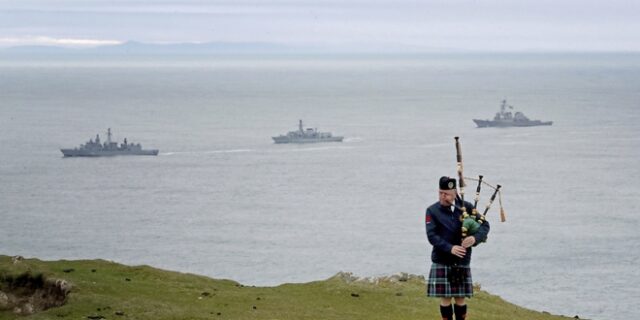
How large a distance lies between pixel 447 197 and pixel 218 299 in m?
9.45

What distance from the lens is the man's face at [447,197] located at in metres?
18.2

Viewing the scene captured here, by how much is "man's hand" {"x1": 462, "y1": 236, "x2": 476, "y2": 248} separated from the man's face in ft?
2.29

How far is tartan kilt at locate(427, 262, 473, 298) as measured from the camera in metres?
19.0

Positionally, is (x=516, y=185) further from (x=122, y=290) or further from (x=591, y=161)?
(x=122, y=290)

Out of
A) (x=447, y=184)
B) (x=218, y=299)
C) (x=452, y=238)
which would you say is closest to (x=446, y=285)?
(x=452, y=238)

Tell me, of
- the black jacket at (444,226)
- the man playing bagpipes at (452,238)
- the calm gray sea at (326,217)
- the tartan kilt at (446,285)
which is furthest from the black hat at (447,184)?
the calm gray sea at (326,217)

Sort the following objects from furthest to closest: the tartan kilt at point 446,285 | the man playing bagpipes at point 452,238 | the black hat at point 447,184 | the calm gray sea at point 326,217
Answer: the calm gray sea at point 326,217 < the tartan kilt at point 446,285 < the man playing bagpipes at point 452,238 < the black hat at point 447,184

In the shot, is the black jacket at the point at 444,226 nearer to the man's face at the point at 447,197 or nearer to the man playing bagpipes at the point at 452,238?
the man playing bagpipes at the point at 452,238

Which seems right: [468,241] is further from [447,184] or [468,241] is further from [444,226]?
[447,184]

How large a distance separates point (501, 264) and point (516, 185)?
5837 cm

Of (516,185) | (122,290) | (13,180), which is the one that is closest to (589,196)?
(516,185)

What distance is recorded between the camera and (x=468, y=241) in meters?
18.2

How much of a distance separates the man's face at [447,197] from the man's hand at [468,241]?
2.29ft

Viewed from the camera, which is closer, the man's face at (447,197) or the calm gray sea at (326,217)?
the man's face at (447,197)
